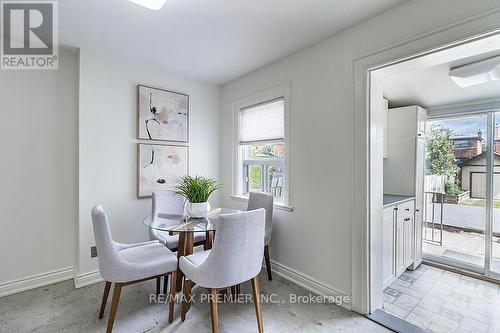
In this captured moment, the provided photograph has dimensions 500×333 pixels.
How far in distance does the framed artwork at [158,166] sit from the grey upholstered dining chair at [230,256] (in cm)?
150

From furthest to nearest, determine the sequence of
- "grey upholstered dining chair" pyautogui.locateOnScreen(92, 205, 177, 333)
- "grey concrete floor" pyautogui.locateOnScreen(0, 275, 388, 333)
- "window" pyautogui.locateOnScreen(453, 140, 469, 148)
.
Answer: "window" pyautogui.locateOnScreen(453, 140, 469, 148) → "grey concrete floor" pyautogui.locateOnScreen(0, 275, 388, 333) → "grey upholstered dining chair" pyautogui.locateOnScreen(92, 205, 177, 333)

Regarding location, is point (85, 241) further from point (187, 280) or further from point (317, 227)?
point (317, 227)

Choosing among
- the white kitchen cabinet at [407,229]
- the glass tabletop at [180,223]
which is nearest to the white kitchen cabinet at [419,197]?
the white kitchen cabinet at [407,229]

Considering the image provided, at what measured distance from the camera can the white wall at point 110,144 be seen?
8.20 ft

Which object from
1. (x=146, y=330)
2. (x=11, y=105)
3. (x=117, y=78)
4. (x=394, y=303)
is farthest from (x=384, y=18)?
(x=11, y=105)

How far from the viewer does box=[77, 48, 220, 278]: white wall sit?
8.20ft

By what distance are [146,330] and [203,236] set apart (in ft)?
3.03

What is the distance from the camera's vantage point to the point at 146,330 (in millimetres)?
1773

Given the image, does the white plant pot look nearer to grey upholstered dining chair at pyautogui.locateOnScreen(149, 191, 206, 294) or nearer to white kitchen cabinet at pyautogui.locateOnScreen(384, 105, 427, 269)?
grey upholstered dining chair at pyautogui.locateOnScreen(149, 191, 206, 294)

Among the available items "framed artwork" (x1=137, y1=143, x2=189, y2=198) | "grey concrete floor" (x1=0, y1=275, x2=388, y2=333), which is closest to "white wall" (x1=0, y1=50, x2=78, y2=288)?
"grey concrete floor" (x1=0, y1=275, x2=388, y2=333)

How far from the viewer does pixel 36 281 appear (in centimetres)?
244

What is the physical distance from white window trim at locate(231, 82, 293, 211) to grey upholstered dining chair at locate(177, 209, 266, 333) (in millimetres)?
1005

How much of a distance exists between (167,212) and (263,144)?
1453 mm

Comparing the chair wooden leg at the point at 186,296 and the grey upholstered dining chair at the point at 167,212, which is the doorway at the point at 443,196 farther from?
the grey upholstered dining chair at the point at 167,212
